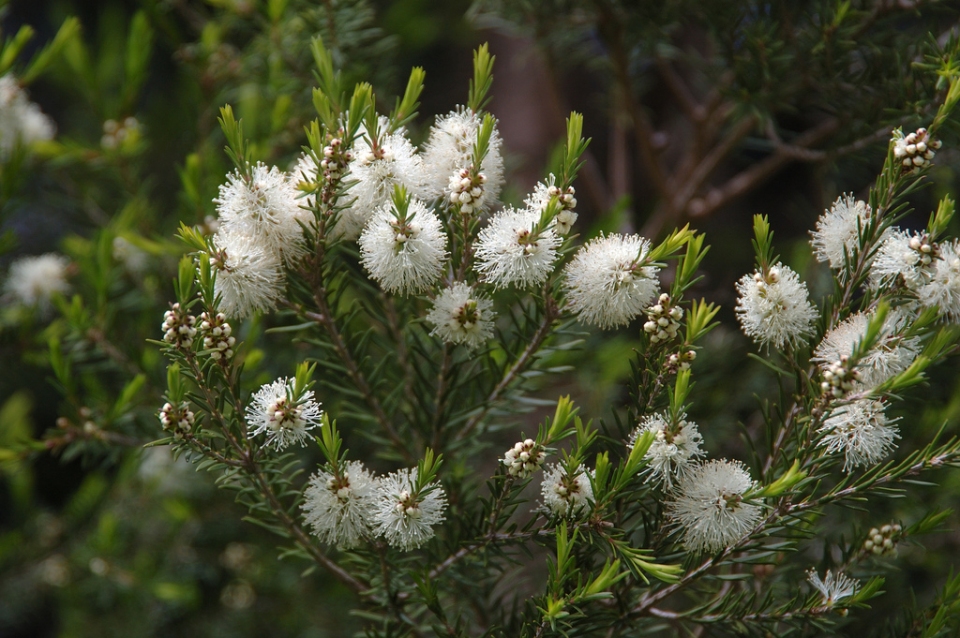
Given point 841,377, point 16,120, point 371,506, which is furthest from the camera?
point 16,120

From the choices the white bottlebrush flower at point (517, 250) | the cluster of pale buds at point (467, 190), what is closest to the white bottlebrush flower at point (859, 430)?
the white bottlebrush flower at point (517, 250)

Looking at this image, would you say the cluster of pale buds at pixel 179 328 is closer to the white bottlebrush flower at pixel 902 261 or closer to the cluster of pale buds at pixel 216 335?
the cluster of pale buds at pixel 216 335

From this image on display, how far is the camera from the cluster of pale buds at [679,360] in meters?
0.82

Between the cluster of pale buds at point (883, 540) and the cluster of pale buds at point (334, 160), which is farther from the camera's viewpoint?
the cluster of pale buds at point (883, 540)

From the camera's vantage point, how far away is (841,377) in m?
0.75

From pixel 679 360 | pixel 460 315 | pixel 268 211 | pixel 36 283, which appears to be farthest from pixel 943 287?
pixel 36 283

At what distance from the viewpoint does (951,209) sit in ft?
2.62

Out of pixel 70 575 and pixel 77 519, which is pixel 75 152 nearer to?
pixel 77 519

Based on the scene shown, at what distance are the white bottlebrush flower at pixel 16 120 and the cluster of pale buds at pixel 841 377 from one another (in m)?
1.52

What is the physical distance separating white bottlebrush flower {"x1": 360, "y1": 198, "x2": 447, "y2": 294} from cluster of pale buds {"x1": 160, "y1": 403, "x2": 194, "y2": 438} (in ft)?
0.90

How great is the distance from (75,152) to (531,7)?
42.3 inches

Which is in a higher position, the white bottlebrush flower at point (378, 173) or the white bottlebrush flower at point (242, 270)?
the white bottlebrush flower at point (378, 173)

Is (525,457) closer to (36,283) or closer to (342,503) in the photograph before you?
(342,503)

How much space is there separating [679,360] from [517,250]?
0.75 feet
